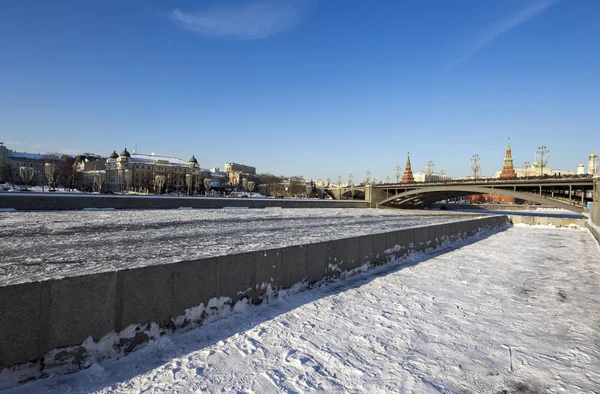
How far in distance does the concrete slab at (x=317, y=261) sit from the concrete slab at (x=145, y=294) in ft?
10.6

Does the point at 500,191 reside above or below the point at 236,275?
above

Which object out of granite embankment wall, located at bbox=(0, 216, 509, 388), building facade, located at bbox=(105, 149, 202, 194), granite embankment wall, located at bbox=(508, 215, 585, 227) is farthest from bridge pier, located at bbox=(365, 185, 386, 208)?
granite embankment wall, located at bbox=(0, 216, 509, 388)

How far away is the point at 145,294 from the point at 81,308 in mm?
750

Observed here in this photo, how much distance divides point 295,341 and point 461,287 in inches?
199

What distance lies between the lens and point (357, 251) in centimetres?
912

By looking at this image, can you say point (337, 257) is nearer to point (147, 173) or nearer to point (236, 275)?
point (236, 275)

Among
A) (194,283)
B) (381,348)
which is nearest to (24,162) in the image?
(194,283)

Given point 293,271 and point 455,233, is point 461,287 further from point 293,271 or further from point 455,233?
point 455,233

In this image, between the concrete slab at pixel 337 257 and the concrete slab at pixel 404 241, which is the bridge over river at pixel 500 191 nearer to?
the concrete slab at pixel 404 241

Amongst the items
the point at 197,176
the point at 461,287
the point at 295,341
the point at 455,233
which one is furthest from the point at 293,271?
the point at 197,176

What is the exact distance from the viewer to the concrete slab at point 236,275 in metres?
5.65

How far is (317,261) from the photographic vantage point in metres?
7.73

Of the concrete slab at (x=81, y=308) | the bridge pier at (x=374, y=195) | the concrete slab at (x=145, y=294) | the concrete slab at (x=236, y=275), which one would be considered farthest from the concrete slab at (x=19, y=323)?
the bridge pier at (x=374, y=195)

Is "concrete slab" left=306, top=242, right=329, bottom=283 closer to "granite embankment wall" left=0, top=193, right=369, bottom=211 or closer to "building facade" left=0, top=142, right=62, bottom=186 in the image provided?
"granite embankment wall" left=0, top=193, right=369, bottom=211
